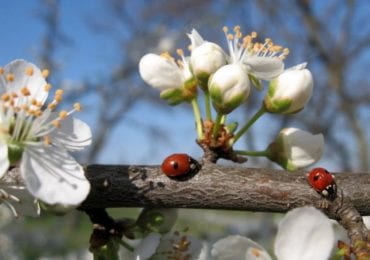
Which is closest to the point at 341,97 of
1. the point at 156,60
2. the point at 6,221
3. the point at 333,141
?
the point at 333,141

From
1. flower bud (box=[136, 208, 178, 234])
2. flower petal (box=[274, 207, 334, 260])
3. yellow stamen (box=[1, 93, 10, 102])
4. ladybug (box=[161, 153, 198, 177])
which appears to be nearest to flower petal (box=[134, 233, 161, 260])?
flower bud (box=[136, 208, 178, 234])

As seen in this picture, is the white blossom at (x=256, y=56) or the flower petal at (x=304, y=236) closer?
the flower petal at (x=304, y=236)

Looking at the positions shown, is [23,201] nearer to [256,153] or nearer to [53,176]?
[53,176]

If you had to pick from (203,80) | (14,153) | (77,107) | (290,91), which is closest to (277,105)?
(290,91)

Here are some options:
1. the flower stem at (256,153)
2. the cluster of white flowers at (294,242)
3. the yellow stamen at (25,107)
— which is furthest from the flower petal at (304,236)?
the yellow stamen at (25,107)

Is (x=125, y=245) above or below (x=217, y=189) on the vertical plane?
below

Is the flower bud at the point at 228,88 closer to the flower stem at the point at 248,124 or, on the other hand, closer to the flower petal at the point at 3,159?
the flower stem at the point at 248,124
